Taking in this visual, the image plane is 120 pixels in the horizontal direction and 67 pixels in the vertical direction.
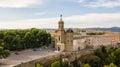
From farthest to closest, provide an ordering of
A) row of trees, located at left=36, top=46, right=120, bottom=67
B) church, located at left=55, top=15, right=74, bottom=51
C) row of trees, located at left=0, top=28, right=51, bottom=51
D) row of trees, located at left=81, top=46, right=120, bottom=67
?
church, located at left=55, top=15, right=74, bottom=51, row of trees, located at left=0, top=28, right=51, bottom=51, row of trees, located at left=81, top=46, right=120, bottom=67, row of trees, located at left=36, top=46, right=120, bottom=67

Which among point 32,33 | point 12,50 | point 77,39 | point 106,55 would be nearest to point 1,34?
point 12,50

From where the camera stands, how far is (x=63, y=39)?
53219mm

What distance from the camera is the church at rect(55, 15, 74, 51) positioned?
5314cm

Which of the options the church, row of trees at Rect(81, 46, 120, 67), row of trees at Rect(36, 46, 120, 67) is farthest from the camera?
the church

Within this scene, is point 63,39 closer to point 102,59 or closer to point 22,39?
point 22,39

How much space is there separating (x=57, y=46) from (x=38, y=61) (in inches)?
693

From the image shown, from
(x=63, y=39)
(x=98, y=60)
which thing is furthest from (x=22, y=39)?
(x=98, y=60)

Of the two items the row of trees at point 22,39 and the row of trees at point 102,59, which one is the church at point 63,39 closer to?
the row of trees at point 22,39

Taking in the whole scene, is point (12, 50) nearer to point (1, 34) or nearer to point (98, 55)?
point (1, 34)

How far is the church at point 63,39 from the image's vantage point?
5314 centimetres

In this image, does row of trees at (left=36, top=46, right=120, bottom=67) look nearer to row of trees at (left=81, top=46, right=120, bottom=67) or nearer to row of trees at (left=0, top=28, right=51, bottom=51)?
row of trees at (left=81, top=46, right=120, bottom=67)

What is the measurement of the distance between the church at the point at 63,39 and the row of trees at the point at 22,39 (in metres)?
4.99

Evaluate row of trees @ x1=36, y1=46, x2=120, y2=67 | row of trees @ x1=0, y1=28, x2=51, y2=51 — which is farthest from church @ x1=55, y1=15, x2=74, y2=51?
row of trees @ x1=36, y1=46, x2=120, y2=67

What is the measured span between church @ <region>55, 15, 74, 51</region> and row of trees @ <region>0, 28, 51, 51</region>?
4.99 metres
